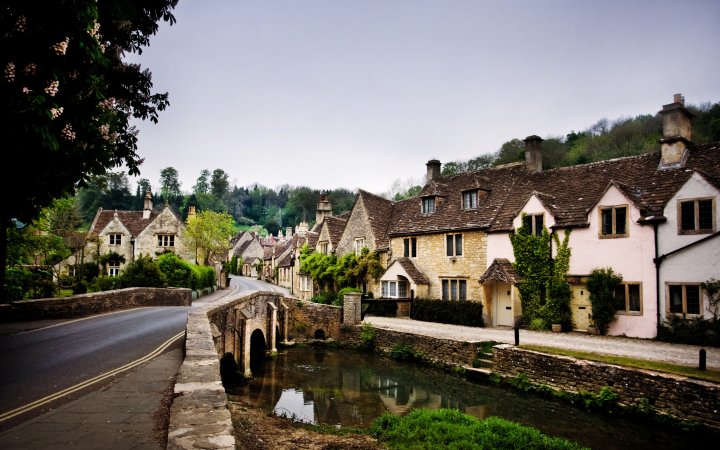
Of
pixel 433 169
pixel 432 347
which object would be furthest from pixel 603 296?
pixel 433 169

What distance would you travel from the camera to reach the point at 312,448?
1012 cm

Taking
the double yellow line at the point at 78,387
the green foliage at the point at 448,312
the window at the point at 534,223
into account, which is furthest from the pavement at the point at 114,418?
the window at the point at 534,223

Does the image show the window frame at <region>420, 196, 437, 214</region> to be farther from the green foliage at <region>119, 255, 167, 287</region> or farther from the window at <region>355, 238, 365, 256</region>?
the green foliage at <region>119, 255, 167, 287</region>

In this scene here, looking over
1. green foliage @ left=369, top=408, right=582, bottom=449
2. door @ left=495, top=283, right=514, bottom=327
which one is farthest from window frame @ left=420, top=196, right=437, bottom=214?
green foliage @ left=369, top=408, right=582, bottom=449

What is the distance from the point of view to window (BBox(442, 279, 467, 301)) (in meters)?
28.2

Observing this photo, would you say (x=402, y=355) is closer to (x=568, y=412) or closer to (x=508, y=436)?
(x=568, y=412)

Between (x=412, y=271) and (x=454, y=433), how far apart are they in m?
19.3

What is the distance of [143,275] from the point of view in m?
33.8

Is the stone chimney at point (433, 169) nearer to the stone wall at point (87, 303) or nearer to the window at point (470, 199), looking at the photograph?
the window at point (470, 199)

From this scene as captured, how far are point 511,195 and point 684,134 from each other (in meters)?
9.42

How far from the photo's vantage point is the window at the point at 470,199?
29.6m

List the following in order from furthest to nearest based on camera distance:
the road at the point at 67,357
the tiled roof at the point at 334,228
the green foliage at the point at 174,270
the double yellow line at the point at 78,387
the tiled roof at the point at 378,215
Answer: the tiled roof at the point at 334,228, the green foliage at the point at 174,270, the tiled roof at the point at 378,215, the road at the point at 67,357, the double yellow line at the point at 78,387

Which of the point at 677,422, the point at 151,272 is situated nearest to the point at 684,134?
the point at 677,422

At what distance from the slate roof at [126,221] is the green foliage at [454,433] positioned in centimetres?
4616
